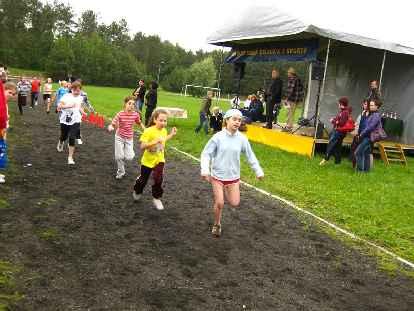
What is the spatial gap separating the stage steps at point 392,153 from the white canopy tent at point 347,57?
1.56 m

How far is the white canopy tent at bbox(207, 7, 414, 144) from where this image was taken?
15211 millimetres

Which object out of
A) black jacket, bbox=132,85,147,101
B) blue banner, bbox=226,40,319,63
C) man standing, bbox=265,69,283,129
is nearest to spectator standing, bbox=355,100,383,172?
blue banner, bbox=226,40,319,63

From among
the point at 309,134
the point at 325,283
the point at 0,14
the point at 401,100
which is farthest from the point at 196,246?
the point at 0,14

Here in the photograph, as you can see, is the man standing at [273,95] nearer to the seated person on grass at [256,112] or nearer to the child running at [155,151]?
the seated person on grass at [256,112]

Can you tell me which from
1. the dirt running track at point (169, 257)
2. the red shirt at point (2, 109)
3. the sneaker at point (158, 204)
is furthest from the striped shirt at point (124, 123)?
the red shirt at point (2, 109)

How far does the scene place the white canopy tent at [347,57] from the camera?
15.2 meters

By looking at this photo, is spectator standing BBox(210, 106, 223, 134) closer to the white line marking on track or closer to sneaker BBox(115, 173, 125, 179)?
the white line marking on track

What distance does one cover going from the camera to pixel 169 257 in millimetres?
5867

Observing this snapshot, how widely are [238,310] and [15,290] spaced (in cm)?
208

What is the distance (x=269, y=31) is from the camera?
16.6m

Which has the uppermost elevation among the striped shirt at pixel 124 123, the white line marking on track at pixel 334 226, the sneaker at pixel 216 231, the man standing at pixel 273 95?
the man standing at pixel 273 95

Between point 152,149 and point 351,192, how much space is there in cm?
507

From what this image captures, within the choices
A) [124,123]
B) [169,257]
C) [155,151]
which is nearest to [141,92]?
[124,123]

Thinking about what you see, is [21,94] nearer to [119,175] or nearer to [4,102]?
[119,175]
